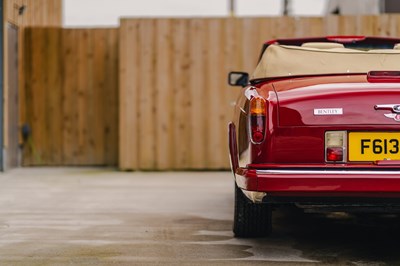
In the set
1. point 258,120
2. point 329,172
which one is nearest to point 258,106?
point 258,120

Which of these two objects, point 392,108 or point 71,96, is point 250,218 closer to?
point 392,108

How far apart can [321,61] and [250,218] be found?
1.19 meters

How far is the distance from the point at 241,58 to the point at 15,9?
3.49 m

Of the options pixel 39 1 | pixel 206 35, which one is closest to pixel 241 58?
pixel 206 35

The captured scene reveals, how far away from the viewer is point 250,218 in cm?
498

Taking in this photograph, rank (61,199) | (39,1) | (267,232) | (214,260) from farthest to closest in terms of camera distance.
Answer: (39,1) → (61,199) → (267,232) → (214,260)

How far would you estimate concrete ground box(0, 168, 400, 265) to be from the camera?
14.7ft

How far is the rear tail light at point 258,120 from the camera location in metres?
4.19

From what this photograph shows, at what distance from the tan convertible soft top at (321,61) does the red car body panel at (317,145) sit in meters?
0.64

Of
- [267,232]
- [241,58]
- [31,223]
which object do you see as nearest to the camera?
[267,232]

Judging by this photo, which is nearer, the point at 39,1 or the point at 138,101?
the point at 138,101

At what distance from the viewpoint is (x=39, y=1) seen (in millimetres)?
12562

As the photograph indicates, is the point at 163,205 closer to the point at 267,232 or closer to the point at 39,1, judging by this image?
the point at 267,232

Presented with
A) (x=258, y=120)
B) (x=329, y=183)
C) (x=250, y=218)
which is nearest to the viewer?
(x=329, y=183)
